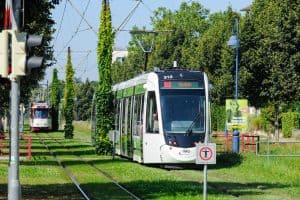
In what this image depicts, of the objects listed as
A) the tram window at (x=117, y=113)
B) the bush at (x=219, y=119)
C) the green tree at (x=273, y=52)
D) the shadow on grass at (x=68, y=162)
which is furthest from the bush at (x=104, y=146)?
the bush at (x=219, y=119)

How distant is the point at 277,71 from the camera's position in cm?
5828

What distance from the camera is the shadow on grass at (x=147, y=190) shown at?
21.9 m

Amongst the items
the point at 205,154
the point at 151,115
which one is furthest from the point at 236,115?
the point at 205,154

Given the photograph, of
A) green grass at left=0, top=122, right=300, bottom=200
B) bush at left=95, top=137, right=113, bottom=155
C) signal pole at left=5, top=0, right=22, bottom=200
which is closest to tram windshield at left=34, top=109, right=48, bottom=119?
bush at left=95, top=137, right=113, bottom=155

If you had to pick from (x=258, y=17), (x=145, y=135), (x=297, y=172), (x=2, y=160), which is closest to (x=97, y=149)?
(x=2, y=160)

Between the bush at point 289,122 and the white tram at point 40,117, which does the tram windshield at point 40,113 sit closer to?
the white tram at point 40,117

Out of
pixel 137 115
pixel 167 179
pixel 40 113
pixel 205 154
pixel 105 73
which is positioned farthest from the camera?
pixel 40 113

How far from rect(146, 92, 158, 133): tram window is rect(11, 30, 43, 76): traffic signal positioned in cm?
1759

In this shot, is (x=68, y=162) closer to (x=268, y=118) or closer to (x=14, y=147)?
(x=14, y=147)

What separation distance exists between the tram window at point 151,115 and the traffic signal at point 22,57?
1759cm

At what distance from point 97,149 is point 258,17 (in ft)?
81.3

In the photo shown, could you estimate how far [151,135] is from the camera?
3222cm

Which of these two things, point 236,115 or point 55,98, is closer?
point 236,115

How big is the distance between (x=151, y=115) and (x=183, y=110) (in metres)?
1.41
